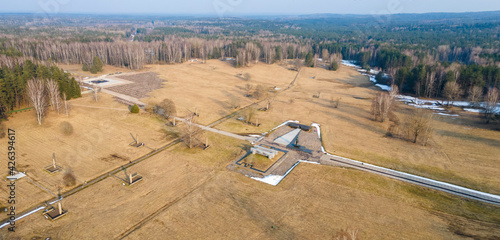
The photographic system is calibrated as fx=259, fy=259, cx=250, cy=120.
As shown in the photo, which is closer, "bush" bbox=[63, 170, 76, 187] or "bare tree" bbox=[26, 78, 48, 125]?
"bush" bbox=[63, 170, 76, 187]

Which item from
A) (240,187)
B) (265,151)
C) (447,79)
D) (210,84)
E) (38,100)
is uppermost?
(447,79)

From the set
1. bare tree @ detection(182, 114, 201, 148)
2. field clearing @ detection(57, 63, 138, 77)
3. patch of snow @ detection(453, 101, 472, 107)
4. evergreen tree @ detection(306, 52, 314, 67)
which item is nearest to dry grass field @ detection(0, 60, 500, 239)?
bare tree @ detection(182, 114, 201, 148)

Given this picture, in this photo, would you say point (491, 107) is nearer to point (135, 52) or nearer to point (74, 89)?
point (74, 89)

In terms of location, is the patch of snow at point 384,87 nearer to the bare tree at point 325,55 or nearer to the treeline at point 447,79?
the treeline at point 447,79

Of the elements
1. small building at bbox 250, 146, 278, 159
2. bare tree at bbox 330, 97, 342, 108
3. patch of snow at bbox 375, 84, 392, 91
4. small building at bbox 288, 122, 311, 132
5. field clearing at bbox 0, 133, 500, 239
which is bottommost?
field clearing at bbox 0, 133, 500, 239

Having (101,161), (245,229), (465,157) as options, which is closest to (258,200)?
(245,229)

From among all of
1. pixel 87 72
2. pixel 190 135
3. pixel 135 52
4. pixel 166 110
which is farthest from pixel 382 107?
pixel 87 72

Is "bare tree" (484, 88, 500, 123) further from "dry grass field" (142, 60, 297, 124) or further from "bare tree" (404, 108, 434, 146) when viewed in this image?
"dry grass field" (142, 60, 297, 124)
